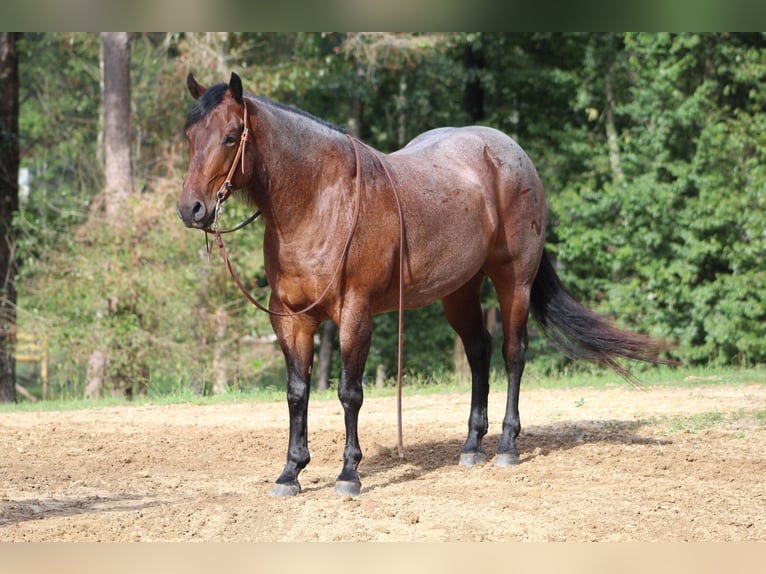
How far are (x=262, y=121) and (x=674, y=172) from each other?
38.2 ft

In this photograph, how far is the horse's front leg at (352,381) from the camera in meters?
5.55

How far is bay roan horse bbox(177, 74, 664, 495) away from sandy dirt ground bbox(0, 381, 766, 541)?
506mm

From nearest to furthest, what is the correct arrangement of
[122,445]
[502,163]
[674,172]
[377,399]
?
[502,163] → [122,445] → [377,399] → [674,172]

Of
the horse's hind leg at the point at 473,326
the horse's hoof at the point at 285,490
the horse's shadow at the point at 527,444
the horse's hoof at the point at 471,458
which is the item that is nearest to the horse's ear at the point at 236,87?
the horse's hoof at the point at 285,490

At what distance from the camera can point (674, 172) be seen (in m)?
15.7

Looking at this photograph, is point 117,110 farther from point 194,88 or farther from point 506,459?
point 506,459

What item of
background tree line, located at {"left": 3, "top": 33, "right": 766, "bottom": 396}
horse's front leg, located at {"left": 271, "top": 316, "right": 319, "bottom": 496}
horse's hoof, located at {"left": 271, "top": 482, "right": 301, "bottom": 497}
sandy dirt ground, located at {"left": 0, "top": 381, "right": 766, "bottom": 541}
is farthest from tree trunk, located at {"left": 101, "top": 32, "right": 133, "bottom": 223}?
horse's hoof, located at {"left": 271, "top": 482, "right": 301, "bottom": 497}

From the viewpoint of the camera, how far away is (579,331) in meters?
7.07

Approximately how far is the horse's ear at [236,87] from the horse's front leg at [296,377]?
129 centimetres

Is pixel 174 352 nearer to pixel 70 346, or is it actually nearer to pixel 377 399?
pixel 70 346

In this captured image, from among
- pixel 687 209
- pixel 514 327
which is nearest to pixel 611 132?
pixel 687 209

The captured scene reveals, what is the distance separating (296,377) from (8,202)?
11.3 metres

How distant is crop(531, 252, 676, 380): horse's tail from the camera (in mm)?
6965
